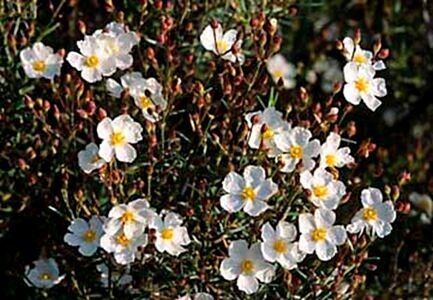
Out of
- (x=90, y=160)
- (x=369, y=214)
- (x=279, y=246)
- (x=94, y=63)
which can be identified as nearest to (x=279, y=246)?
(x=279, y=246)

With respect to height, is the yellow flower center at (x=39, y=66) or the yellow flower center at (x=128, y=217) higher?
the yellow flower center at (x=39, y=66)

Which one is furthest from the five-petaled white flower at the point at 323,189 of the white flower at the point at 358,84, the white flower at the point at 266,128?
the white flower at the point at 358,84

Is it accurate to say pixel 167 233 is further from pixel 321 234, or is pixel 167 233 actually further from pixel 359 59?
pixel 359 59

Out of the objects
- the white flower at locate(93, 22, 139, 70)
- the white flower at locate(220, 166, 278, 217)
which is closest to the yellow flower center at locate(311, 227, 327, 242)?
the white flower at locate(220, 166, 278, 217)

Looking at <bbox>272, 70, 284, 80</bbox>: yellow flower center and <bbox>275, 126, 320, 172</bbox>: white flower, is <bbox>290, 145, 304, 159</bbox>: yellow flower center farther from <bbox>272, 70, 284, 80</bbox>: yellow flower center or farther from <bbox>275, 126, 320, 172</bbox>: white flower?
<bbox>272, 70, 284, 80</bbox>: yellow flower center

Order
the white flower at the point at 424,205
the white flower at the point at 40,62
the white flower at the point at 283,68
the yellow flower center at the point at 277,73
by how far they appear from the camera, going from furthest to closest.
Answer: the white flower at the point at 283,68 → the yellow flower center at the point at 277,73 → the white flower at the point at 424,205 → the white flower at the point at 40,62

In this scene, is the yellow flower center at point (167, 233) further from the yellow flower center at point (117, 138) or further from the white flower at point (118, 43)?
the white flower at point (118, 43)

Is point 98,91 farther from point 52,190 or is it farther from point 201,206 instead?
point 201,206
